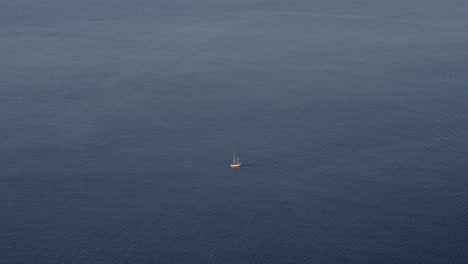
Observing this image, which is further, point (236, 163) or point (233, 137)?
point (233, 137)

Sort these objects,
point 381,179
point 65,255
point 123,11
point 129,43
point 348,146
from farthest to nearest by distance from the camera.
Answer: point 123,11
point 129,43
point 348,146
point 381,179
point 65,255

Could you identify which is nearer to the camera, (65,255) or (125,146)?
(65,255)

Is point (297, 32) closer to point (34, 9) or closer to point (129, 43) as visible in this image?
point (129, 43)

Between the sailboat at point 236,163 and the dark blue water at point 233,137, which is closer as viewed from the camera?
the dark blue water at point 233,137

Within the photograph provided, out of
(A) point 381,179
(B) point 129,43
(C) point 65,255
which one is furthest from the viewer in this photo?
(B) point 129,43

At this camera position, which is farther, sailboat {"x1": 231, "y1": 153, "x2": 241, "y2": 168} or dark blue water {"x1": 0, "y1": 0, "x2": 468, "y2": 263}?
sailboat {"x1": 231, "y1": 153, "x2": 241, "y2": 168}

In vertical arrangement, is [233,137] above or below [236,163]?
above

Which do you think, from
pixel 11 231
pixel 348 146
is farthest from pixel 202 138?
pixel 11 231
